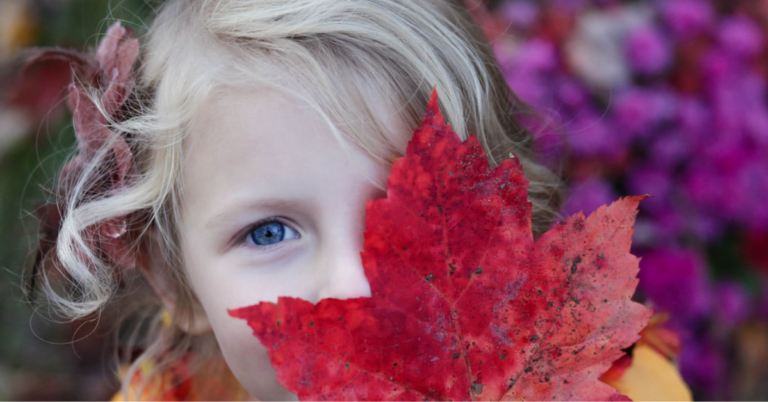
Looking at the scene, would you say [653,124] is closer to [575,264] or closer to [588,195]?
[588,195]

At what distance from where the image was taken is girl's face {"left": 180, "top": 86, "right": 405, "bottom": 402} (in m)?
0.70

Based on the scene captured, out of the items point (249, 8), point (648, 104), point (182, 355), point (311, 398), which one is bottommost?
point (182, 355)

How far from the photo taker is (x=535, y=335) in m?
0.55

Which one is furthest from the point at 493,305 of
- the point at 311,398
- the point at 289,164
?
the point at 289,164

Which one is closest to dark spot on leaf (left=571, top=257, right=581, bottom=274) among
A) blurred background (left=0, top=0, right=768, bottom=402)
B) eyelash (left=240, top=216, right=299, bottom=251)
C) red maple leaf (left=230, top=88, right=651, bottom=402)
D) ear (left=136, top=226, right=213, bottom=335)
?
red maple leaf (left=230, top=88, right=651, bottom=402)

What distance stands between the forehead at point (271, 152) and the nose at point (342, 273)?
0.07 m

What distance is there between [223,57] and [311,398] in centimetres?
47

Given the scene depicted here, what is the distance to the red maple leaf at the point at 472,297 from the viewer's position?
538 mm

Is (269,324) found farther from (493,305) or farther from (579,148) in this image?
(579,148)

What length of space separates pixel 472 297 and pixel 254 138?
33cm

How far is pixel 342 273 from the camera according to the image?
68 cm

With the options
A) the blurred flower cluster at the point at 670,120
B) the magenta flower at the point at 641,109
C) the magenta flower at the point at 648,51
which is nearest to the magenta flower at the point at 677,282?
the blurred flower cluster at the point at 670,120

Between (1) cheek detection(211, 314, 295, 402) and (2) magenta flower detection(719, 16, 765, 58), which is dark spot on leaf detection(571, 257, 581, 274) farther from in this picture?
(2) magenta flower detection(719, 16, 765, 58)

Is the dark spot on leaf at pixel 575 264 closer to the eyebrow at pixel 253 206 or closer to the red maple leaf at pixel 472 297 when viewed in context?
the red maple leaf at pixel 472 297
